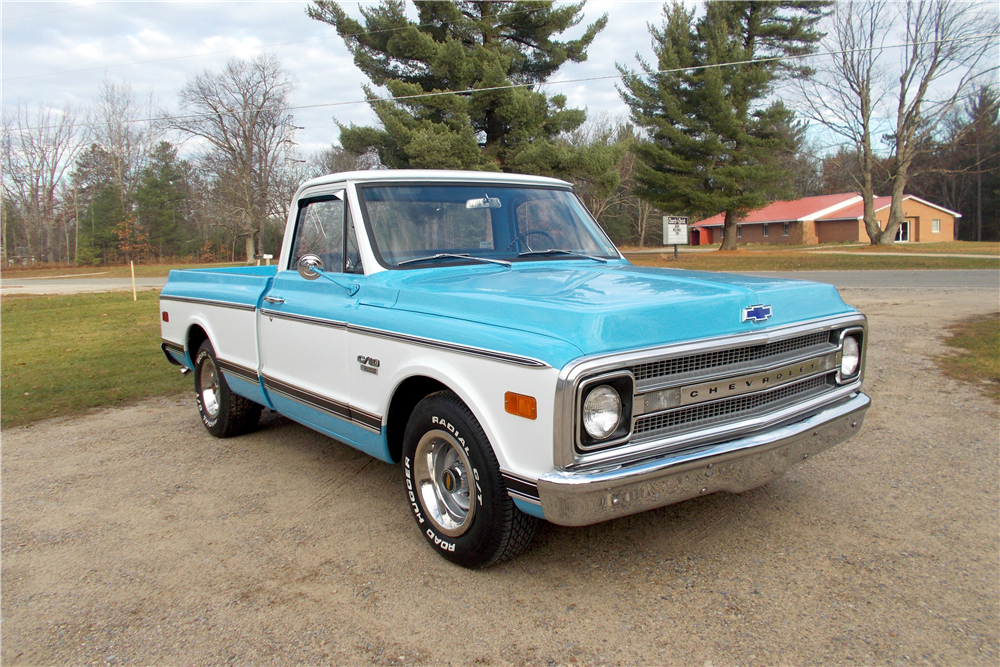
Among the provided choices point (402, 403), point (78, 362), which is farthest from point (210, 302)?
point (78, 362)

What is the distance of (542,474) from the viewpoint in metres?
2.70

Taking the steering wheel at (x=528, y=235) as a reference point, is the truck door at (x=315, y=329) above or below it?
below

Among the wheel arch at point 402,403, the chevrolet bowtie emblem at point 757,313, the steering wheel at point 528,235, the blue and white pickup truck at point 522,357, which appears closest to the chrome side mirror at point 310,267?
the blue and white pickup truck at point 522,357

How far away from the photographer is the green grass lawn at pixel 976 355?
677cm

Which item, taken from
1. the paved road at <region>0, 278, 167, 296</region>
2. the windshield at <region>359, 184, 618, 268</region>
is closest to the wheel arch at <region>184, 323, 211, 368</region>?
the windshield at <region>359, 184, 618, 268</region>

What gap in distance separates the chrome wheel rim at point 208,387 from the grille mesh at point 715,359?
4128mm

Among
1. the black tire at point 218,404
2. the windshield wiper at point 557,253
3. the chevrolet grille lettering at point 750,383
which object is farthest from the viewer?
the black tire at point 218,404

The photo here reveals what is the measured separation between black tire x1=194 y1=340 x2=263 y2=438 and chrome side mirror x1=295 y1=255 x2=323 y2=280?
5.95 feet

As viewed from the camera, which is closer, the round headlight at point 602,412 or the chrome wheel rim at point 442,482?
the round headlight at point 602,412

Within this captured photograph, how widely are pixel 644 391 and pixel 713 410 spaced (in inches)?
17.9

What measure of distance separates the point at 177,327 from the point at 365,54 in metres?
22.1

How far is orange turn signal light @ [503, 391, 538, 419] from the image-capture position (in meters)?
2.70

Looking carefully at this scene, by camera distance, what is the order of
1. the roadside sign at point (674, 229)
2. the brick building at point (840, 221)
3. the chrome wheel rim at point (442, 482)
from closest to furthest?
the chrome wheel rim at point (442, 482), the roadside sign at point (674, 229), the brick building at point (840, 221)

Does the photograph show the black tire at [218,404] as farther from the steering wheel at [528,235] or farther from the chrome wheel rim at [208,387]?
the steering wheel at [528,235]
